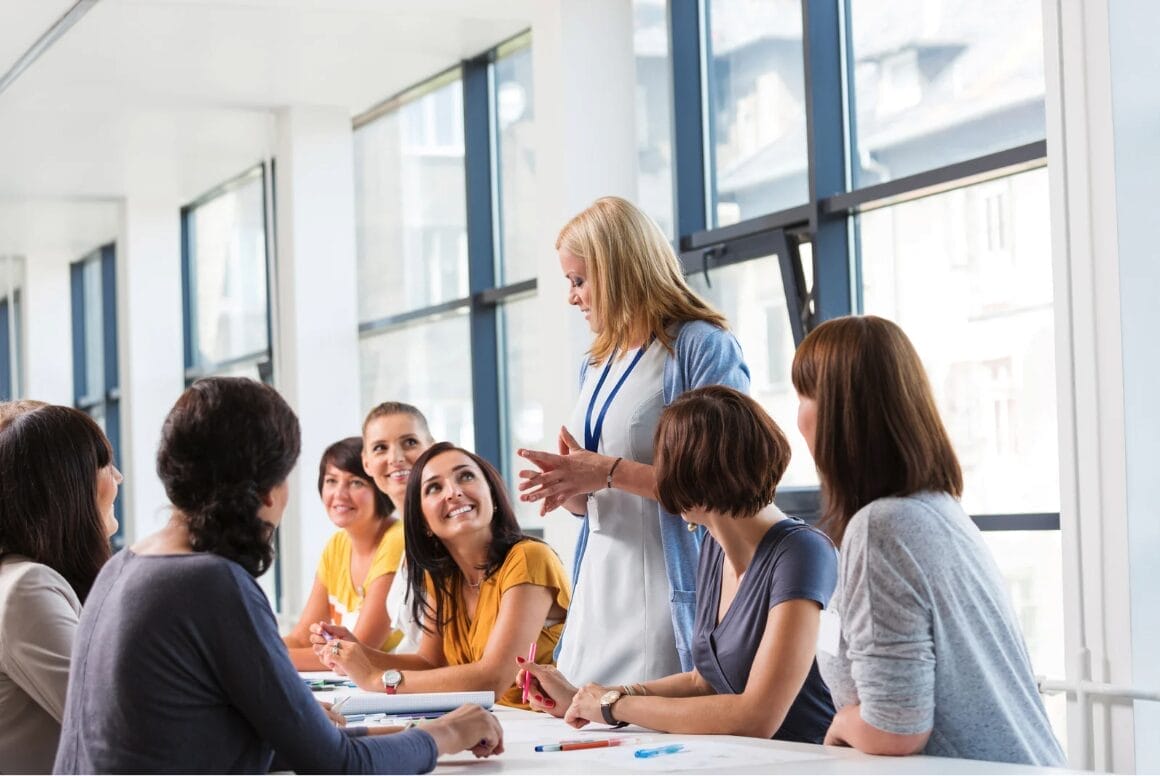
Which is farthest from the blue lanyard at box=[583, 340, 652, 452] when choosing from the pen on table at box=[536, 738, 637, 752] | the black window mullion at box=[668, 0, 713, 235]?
the black window mullion at box=[668, 0, 713, 235]

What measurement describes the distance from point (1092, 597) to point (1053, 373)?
2.40ft

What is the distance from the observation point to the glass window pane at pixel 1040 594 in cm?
354

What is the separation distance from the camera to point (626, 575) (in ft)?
9.44

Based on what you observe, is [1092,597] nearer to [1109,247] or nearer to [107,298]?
[1109,247]

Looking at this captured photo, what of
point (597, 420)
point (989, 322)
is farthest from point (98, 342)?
point (597, 420)

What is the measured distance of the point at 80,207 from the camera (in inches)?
350

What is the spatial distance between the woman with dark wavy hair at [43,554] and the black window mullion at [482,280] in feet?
11.6

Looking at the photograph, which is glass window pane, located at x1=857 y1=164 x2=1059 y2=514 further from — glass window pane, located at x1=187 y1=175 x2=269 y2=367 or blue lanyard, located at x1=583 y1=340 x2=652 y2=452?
glass window pane, located at x1=187 y1=175 x2=269 y2=367

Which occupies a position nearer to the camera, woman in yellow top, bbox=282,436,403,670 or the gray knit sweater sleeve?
the gray knit sweater sleeve

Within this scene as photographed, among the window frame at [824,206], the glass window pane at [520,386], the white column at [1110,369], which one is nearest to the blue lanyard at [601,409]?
the white column at [1110,369]

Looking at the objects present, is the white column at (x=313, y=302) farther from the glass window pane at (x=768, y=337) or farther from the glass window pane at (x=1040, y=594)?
the glass window pane at (x=1040, y=594)

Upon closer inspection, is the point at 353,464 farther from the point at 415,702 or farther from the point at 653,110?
the point at 415,702

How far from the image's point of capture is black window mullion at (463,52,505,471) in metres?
6.14

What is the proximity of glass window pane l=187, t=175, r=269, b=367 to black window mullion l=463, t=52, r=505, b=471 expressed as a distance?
229cm
